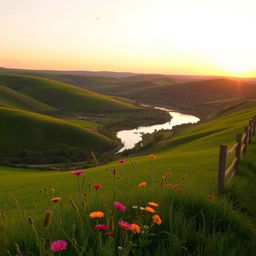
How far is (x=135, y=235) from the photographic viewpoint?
4.69 meters

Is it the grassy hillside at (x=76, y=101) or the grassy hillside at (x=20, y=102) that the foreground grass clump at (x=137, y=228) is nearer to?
the grassy hillside at (x=20, y=102)

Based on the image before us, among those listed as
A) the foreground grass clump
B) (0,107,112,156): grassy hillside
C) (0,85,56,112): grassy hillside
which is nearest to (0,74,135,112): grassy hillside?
(0,85,56,112): grassy hillside

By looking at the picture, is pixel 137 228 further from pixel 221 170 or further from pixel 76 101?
pixel 76 101

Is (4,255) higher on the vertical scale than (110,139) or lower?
higher

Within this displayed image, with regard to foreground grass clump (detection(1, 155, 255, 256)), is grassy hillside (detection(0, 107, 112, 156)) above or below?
below

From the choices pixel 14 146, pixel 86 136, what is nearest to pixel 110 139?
pixel 86 136

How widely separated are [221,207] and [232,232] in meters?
0.50

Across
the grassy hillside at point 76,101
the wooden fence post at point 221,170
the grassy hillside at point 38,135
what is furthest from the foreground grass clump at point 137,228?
the grassy hillside at point 76,101

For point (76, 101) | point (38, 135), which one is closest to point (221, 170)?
point (38, 135)

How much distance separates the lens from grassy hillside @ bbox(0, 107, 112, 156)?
86.3 meters

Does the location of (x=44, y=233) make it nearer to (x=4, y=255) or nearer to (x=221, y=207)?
(x=4, y=255)

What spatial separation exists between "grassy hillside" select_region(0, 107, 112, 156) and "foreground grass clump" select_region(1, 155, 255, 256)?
8067cm

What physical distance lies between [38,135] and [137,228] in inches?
3585

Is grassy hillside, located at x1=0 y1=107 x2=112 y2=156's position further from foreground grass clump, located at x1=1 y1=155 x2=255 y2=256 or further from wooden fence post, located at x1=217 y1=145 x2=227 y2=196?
foreground grass clump, located at x1=1 y1=155 x2=255 y2=256
